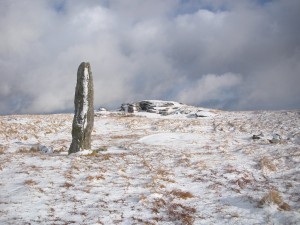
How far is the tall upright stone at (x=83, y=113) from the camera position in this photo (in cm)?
1812

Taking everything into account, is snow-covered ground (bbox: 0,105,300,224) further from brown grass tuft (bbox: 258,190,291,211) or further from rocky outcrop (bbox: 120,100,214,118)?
rocky outcrop (bbox: 120,100,214,118)

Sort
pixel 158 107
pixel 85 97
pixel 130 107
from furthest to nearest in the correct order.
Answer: pixel 130 107, pixel 158 107, pixel 85 97

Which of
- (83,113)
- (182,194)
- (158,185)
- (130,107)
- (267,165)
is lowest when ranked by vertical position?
(182,194)

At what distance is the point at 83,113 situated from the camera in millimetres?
18281

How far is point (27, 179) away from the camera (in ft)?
40.1

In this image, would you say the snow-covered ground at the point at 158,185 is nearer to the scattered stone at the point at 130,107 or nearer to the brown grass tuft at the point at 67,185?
the brown grass tuft at the point at 67,185

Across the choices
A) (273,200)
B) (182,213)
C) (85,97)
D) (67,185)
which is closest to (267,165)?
(273,200)

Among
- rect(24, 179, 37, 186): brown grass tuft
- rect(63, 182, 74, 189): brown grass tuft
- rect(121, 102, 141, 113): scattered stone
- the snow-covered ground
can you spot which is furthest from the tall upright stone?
rect(121, 102, 141, 113): scattered stone

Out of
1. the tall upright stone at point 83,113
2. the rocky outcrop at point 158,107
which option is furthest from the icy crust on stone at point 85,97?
the rocky outcrop at point 158,107

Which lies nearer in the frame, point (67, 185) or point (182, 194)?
point (182, 194)

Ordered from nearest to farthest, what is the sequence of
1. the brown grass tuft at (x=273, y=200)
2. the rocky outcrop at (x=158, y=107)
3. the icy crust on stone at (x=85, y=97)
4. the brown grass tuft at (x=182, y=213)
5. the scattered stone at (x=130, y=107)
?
the brown grass tuft at (x=182, y=213), the brown grass tuft at (x=273, y=200), the icy crust on stone at (x=85, y=97), the rocky outcrop at (x=158, y=107), the scattered stone at (x=130, y=107)

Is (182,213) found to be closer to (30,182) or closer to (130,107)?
(30,182)

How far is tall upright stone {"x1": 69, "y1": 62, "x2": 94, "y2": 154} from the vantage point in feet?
59.5

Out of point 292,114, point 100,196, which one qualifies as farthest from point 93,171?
point 292,114
